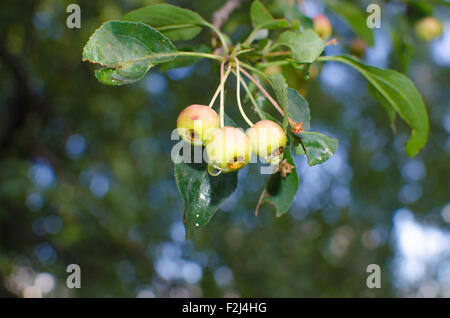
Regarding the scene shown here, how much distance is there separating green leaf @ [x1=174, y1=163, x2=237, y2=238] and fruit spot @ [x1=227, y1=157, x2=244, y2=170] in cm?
15

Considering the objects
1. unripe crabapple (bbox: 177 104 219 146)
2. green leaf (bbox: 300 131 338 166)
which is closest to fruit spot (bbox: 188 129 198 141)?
unripe crabapple (bbox: 177 104 219 146)

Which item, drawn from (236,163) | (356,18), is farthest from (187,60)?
(356,18)

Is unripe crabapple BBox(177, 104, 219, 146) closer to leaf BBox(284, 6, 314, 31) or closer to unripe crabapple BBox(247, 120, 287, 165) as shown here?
unripe crabapple BBox(247, 120, 287, 165)

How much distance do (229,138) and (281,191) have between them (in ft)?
0.98

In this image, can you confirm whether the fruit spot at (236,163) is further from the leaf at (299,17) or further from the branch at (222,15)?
the leaf at (299,17)

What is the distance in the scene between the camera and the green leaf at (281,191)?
3.04 feet

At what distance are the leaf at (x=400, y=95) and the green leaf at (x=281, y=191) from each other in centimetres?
36

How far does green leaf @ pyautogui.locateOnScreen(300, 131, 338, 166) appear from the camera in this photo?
0.76 m

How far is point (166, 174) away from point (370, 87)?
3.86 metres

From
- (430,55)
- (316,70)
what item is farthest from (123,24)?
(430,55)

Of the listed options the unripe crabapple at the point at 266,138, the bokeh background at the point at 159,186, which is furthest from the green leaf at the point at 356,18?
the unripe crabapple at the point at 266,138

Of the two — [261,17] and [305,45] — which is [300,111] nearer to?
[305,45]

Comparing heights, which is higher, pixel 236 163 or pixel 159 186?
pixel 159 186

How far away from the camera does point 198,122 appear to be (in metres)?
0.74
